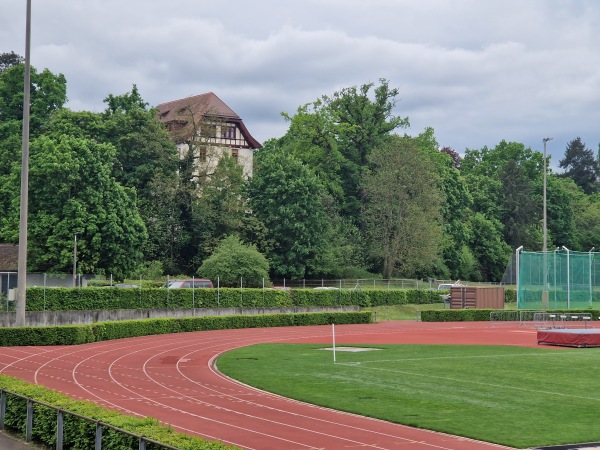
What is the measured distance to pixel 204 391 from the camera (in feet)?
90.4

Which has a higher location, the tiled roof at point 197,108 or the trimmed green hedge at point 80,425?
the tiled roof at point 197,108

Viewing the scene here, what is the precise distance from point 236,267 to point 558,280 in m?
26.8

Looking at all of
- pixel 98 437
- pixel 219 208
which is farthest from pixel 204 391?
pixel 219 208

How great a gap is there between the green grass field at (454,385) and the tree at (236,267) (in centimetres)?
3142

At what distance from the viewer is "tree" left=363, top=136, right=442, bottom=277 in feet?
309

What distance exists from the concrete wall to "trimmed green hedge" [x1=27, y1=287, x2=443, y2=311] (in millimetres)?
653

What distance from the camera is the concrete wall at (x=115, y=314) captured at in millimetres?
47062

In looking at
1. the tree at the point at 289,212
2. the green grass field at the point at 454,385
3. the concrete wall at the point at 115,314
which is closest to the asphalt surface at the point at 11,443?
the green grass field at the point at 454,385

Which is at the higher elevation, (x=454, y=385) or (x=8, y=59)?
(x=8, y=59)

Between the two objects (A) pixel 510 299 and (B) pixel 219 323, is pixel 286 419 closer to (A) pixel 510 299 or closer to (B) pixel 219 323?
(B) pixel 219 323

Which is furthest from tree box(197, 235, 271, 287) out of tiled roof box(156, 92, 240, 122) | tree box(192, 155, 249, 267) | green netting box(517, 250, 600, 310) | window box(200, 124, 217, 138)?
tiled roof box(156, 92, 240, 122)

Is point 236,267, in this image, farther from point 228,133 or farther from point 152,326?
point 228,133

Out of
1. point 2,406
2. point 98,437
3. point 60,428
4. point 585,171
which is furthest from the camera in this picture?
point 585,171

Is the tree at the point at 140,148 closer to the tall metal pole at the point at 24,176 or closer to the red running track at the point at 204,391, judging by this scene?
the red running track at the point at 204,391
